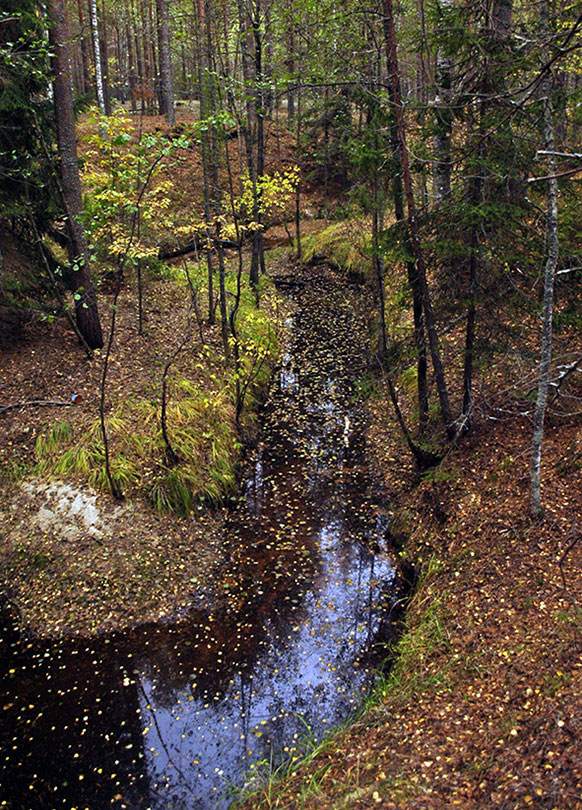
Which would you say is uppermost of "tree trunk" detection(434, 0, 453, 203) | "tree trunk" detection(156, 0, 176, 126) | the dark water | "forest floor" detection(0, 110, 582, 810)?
"tree trunk" detection(156, 0, 176, 126)

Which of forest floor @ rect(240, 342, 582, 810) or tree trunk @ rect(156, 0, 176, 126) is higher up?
tree trunk @ rect(156, 0, 176, 126)

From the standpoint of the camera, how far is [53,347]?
A: 1030 cm

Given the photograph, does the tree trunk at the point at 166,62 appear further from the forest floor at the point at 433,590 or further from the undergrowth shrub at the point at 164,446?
the forest floor at the point at 433,590

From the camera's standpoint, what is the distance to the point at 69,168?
984cm

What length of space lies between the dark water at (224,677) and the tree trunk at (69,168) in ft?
15.2

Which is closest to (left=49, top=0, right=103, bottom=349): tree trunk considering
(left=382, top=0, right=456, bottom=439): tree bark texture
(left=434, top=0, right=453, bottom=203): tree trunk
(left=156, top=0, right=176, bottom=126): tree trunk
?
(left=382, top=0, right=456, bottom=439): tree bark texture

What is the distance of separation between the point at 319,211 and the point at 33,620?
22.4m

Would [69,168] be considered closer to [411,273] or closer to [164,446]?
[164,446]

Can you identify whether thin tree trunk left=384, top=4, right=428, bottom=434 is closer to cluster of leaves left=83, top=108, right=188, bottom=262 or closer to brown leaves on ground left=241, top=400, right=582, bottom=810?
brown leaves on ground left=241, top=400, right=582, bottom=810

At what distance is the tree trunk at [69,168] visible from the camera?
30.6ft

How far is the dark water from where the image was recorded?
5.36 meters

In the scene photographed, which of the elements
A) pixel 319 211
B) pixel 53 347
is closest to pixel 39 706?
pixel 53 347

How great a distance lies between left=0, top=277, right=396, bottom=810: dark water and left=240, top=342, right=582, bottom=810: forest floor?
60cm

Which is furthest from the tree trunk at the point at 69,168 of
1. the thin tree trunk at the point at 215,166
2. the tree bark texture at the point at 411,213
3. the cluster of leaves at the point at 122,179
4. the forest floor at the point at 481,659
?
the forest floor at the point at 481,659
